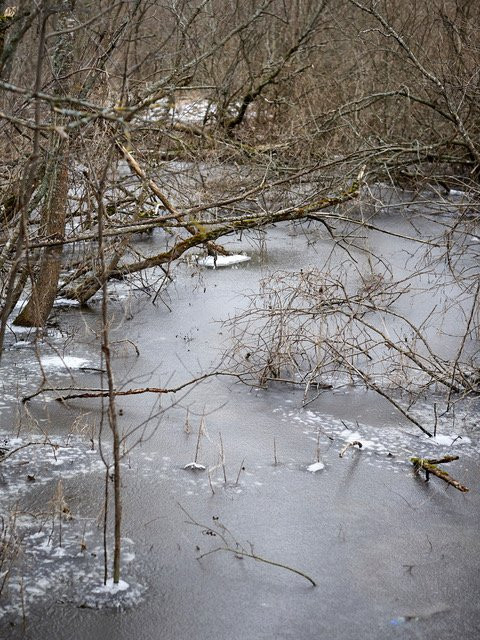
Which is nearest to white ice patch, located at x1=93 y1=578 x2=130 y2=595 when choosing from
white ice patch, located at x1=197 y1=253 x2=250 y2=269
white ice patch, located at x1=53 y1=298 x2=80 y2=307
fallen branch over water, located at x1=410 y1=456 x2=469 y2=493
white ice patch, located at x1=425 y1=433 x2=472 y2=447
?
fallen branch over water, located at x1=410 y1=456 x2=469 y2=493

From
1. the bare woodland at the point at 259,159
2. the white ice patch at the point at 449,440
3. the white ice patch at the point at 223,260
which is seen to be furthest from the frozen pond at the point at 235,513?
the white ice patch at the point at 223,260

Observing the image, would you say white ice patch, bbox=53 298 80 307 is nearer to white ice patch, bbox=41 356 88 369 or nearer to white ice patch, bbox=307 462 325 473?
white ice patch, bbox=41 356 88 369

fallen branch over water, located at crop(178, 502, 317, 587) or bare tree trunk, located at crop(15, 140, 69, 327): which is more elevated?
bare tree trunk, located at crop(15, 140, 69, 327)

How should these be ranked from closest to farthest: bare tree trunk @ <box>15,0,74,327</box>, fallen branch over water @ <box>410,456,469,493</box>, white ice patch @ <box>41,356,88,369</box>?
fallen branch over water @ <box>410,456,469,493</box> → bare tree trunk @ <box>15,0,74,327</box> → white ice patch @ <box>41,356,88,369</box>

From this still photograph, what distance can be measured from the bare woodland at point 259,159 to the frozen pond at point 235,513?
297 millimetres

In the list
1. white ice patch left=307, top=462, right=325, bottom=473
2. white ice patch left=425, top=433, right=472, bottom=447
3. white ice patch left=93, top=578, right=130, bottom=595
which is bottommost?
white ice patch left=93, top=578, right=130, bottom=595

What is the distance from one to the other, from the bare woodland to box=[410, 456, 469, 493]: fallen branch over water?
0.52m

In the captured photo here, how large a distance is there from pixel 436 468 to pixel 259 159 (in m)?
7.50

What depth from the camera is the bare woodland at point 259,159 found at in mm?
5867

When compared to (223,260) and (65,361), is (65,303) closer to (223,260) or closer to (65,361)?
(65,361)

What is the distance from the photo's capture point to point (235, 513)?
515cm

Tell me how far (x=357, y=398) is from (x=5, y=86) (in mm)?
4507

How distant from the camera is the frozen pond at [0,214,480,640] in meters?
4.18

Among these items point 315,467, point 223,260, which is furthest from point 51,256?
point 223,260
